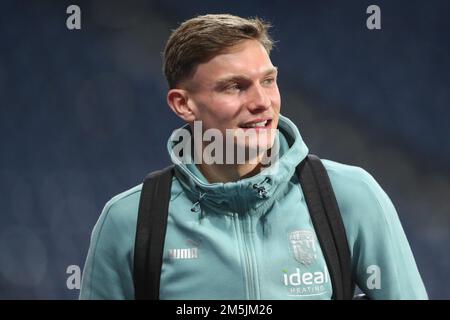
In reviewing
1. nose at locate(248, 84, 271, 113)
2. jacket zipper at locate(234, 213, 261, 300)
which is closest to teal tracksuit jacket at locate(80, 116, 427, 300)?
jacket zipper at locate(234, 213, 261, 300)

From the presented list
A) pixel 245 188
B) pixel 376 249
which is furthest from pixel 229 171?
pixel 376 249

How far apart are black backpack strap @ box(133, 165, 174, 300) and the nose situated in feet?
0.84

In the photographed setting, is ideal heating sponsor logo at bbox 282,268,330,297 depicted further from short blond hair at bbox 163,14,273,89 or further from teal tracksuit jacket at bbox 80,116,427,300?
short blond hair at bbox 163,14,273,89

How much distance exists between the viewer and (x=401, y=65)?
2.46 meters

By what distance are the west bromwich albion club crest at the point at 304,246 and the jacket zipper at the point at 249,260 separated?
0.26 feet

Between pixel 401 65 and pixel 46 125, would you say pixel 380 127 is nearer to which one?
pixel 401 65

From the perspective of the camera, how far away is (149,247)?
1474 millimetres

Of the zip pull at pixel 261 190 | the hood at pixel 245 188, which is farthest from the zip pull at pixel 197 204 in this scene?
the zip pull at pixel 261 190

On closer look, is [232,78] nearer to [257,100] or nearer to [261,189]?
[257,100]

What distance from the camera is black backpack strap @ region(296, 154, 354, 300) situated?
1.44 m

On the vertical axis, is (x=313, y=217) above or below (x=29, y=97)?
below

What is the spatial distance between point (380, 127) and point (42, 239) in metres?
1.13
